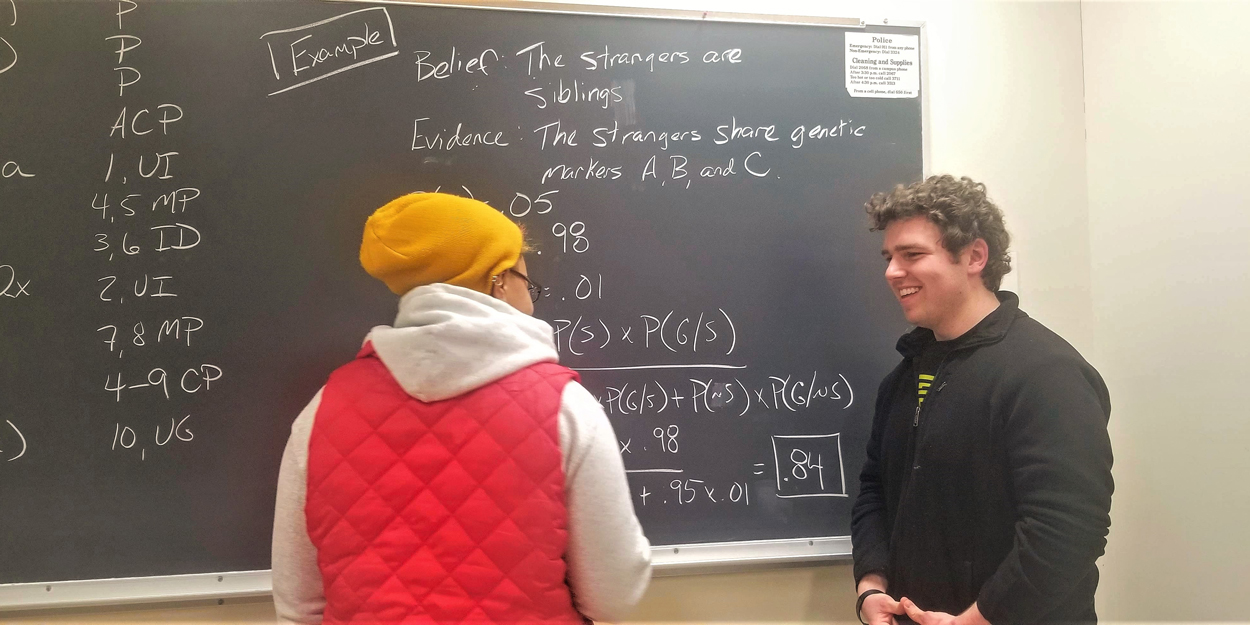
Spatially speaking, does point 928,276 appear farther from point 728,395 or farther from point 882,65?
point 882,65

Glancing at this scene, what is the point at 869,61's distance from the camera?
1882mm

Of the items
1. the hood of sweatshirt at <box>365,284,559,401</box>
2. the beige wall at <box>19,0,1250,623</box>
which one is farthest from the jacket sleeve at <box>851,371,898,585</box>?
the hood of sweatshirt at <box>365,284,559,401</box>

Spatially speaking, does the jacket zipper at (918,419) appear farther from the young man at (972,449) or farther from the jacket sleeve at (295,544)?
the jacket sleeve at (295,544)

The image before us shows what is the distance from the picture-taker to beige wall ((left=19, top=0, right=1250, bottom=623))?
1661 mm

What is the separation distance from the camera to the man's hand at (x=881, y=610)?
1529 mm

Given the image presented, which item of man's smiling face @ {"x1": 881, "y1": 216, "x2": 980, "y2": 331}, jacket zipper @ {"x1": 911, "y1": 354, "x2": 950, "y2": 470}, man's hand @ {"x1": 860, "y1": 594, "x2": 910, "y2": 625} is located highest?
man's smiling face @ {"x1": 881, "y1": 216, "x2": 980, "y2": 331}

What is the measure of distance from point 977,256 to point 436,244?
4.05 feet

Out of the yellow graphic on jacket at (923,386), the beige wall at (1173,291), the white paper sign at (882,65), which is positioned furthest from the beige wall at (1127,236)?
the yellow graphic on jacket at (923,386)

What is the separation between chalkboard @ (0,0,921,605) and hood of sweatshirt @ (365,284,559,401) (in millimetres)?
625

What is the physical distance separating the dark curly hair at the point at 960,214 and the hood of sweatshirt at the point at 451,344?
3.33ft

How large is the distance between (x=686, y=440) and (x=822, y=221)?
725 millimetres

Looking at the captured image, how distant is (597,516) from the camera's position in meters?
1.12

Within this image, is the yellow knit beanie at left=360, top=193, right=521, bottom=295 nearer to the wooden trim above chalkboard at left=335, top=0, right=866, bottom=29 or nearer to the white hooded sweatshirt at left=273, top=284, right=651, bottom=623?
the white hooded sweatshirt at left=273, top=284, right=651, bottom=623

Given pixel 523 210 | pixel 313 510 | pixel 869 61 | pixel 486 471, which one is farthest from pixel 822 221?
pixel 313 510
